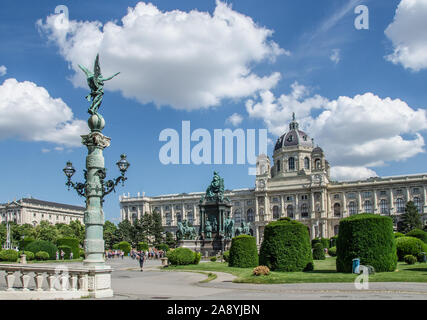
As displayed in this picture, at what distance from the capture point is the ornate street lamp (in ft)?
45.4

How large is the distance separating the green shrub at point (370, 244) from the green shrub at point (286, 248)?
2903mm

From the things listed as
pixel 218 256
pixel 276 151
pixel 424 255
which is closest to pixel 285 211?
pixel 276 151

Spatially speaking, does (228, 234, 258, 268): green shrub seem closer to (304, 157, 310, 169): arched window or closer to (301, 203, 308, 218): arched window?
(301, 203, 308, 218): arched window

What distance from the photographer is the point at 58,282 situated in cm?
1281

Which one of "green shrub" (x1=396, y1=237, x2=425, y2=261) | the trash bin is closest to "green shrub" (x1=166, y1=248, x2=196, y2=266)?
the trash bin

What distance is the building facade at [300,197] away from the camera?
326ft

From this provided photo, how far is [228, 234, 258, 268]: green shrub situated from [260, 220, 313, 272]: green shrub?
13.8 ft

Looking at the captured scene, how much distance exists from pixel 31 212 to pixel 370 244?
132 metres

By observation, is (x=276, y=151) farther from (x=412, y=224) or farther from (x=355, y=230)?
(x=355, y=230)

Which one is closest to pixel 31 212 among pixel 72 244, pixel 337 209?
pixel 337 209

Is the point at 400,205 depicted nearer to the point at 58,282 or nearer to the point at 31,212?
the point at 58,282

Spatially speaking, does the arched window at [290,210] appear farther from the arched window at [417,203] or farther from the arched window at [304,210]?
the arched window at [417,203]
